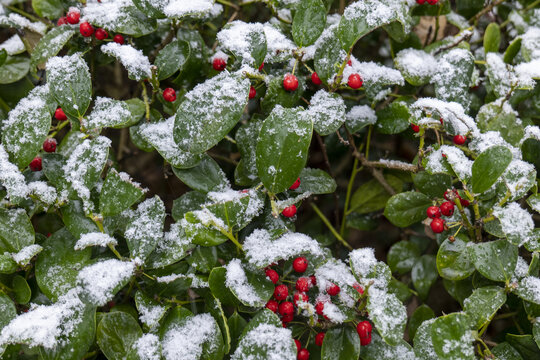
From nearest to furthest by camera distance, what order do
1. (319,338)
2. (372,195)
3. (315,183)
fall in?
(319,338) < (315,183) < (372,195)

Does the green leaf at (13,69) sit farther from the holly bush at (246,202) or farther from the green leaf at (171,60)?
the green leaf at (171,60)

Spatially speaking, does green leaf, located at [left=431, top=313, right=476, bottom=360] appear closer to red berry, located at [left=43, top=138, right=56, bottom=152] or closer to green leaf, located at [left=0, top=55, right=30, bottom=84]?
red berry, located at [left=43, top=138, right=56, bottom=152]

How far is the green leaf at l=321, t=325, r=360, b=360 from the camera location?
1.07 m

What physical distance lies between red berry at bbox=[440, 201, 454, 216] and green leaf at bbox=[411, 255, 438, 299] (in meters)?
0.24

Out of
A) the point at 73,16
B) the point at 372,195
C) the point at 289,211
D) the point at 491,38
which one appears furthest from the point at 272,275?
the point at 491,38

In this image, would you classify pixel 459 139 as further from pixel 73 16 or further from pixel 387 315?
pixel 73 16

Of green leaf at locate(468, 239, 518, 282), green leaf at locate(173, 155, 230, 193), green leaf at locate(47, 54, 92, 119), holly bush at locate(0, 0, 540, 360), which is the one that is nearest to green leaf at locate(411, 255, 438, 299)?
holly bush at locate(0, 0, 540, 360)

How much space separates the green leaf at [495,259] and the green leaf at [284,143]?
456mm

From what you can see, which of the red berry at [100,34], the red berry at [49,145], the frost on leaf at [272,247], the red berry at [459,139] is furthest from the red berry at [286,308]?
the red berry at [100,34]

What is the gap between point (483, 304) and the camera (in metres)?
1.08

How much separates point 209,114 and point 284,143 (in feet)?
0.57

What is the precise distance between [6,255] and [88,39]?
620 millimetres

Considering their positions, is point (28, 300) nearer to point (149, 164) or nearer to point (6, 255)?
point (6, 255)

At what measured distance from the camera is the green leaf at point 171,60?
1227mm
